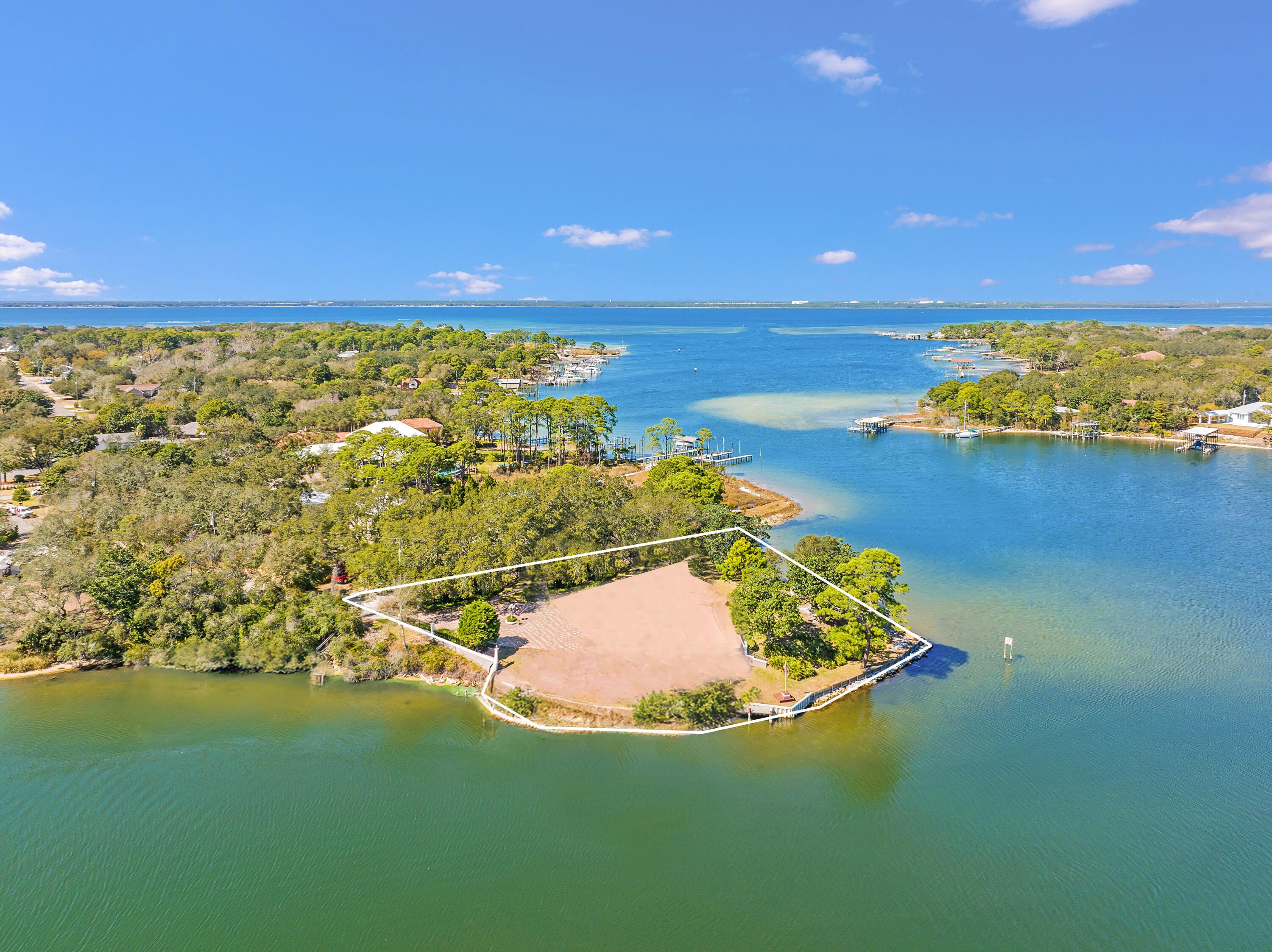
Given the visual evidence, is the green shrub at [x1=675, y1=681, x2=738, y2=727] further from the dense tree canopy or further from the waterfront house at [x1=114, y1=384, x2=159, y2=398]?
the waterfront house at [x1=114, y1=384, x2=159, y2=398]

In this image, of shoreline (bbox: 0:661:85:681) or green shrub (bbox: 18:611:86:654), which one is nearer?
shoreline (bbox: 0:661:85:681)

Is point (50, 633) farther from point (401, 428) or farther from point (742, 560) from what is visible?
point (401, 428)

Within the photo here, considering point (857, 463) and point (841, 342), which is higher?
point (841, 342)

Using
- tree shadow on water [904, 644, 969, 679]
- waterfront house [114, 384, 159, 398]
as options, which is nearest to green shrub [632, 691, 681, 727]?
tree shadow on water [904, 644, 969, 679]

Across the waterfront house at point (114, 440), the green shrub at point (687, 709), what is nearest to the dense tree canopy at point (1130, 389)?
the green shrub at point (687, 709)

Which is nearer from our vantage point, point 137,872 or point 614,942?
point 614,942

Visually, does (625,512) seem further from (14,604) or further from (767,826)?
(14,604)

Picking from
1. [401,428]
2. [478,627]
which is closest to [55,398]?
[401,428]

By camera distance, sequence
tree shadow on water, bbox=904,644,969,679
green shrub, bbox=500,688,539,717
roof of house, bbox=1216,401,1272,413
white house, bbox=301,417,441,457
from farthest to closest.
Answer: roof of house, bbox=1216,401,1272,413 < white house, bbox=301,417,441,457 < tree shadow on water, bbox=904,644,969,679 < green shrub, bbox=500,688,539,717

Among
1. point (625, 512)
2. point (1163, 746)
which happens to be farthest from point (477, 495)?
point (1163, 746)
